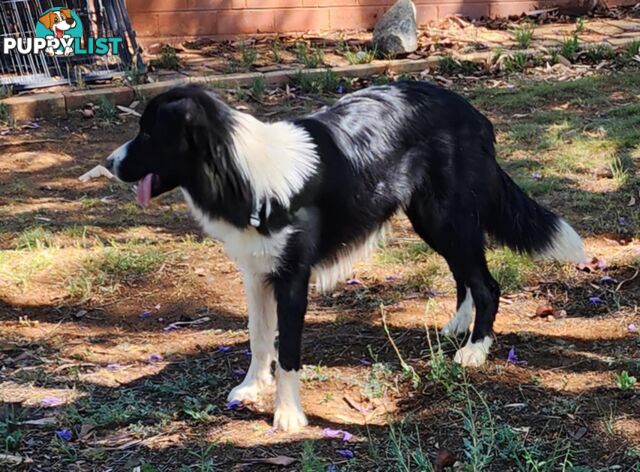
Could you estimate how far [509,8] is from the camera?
38.6 ft

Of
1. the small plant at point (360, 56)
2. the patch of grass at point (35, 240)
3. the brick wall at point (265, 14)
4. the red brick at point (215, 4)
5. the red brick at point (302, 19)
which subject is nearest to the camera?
the patch of grass at point (35, 240)

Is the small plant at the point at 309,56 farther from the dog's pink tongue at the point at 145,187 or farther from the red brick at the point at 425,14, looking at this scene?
the dog's pink tongue at the point at 145,187

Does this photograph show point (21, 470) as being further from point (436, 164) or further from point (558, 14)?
point (558, 14)

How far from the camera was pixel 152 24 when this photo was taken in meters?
10.3

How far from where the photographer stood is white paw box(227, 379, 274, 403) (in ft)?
12.3

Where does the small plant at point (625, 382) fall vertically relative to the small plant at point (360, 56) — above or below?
below

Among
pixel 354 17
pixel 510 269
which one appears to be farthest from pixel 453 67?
pixel 510 269

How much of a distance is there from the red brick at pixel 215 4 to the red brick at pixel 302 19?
505 mm

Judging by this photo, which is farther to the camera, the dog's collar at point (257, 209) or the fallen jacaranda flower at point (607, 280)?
the fallen jacaranda flower at point (607, 280)

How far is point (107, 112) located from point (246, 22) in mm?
3151

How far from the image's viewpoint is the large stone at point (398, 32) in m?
9.82

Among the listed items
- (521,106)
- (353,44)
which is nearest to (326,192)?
(521,106)

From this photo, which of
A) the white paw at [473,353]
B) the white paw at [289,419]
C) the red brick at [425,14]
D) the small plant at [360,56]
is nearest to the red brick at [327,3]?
the red brick at [425,14]

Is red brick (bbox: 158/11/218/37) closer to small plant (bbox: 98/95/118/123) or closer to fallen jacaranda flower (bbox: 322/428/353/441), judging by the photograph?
small plant (bbox: 98/95/118/123)
